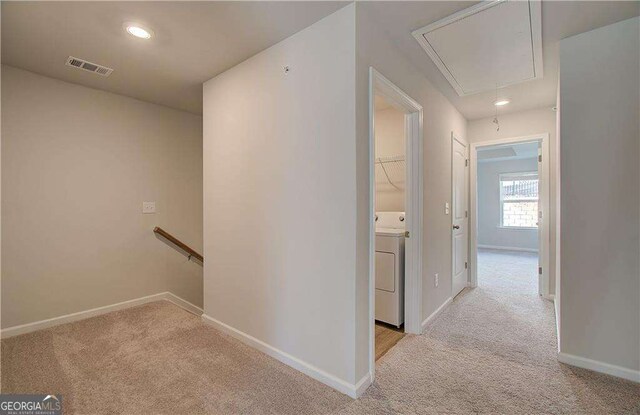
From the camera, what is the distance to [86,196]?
2984mm

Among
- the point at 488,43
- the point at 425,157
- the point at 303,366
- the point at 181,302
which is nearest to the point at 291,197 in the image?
the point at 303,366

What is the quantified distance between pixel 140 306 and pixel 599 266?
4.21m

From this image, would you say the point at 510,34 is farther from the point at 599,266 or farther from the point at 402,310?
the point at 402,310

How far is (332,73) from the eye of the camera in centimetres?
186

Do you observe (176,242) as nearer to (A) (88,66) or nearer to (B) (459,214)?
(A) (88,66)

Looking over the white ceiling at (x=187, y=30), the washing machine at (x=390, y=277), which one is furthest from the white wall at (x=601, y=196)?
the washing machine at (x=390, y=277)

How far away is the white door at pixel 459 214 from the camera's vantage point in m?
3.55

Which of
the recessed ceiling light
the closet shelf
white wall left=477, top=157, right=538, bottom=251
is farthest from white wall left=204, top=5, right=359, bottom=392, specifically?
white wall left=477, top=157, right=538, bottom=251

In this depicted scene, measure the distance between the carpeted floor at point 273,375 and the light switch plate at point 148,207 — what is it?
121cm

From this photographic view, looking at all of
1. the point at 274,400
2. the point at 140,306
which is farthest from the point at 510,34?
the point at 140,306

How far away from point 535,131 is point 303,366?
12.9 ft

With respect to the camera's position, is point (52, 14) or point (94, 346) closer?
point (52, 14)

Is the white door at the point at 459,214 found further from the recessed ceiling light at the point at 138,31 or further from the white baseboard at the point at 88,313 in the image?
the white baseboard at the point at 88,313

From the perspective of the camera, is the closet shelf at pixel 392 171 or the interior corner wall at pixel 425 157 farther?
the closet shelf at pixel 392 171
